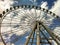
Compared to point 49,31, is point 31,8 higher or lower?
higher

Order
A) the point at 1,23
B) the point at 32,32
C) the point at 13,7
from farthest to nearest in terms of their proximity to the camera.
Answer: the point at 13,7, the point at 1,23, the point at 32,32

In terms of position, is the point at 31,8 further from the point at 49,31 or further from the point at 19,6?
the point at 49,31

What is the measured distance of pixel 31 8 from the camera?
51.8 meters

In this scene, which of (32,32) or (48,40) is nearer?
(32,32)

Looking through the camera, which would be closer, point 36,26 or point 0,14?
point 36,26

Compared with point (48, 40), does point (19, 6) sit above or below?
above

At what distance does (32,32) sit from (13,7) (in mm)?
10031

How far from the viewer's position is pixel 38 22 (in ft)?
150

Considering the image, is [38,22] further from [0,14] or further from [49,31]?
[0,14]

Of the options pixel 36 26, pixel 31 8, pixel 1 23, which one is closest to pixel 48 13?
pixel 31 8

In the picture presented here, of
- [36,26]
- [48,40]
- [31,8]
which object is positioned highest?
[31,8]

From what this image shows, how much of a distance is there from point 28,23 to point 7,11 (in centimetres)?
649

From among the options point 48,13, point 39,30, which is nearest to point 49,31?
point 39,30

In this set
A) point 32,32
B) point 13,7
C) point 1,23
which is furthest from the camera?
point 13,7
